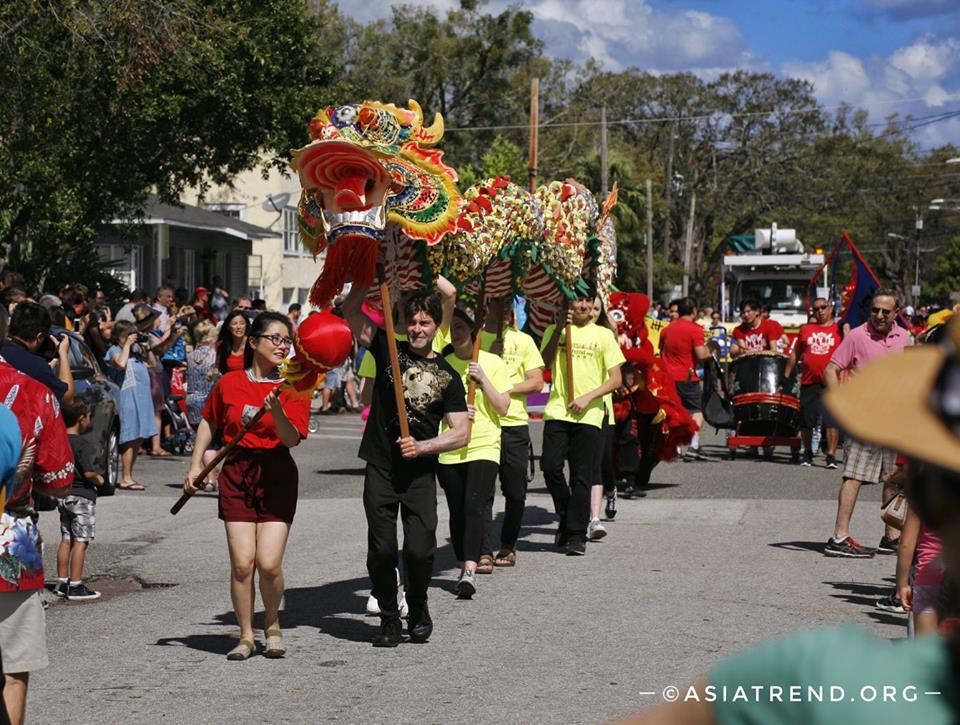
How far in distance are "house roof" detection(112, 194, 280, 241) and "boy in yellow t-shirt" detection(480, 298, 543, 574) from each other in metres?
20.4

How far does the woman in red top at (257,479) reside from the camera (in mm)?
7086

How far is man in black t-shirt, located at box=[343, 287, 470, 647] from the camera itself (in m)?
7.65

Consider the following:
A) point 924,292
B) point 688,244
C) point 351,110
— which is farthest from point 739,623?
point 924,292

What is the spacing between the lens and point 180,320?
17891mm

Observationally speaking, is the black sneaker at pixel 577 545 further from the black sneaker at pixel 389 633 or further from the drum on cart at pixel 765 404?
the drum on cart at pixel 765 404

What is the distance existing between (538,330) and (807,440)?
7001mm

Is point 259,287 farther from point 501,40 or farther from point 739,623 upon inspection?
point 739,623

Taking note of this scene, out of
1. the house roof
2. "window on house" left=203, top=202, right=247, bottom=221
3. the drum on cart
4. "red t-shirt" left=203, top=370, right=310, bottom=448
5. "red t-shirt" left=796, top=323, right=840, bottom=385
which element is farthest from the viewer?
"window on house" left=203, top=202, right=247, bottom=221

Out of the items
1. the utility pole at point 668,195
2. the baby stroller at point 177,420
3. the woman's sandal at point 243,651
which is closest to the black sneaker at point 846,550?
the woman's sandal at point 243,651

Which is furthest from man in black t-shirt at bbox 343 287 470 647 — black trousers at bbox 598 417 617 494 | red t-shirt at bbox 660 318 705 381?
red t-shirt at bbox 660 318 705 381

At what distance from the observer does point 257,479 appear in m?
7.11

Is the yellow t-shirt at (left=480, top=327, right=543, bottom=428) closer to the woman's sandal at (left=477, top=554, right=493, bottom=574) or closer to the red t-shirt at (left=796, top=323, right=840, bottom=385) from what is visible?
the woman's sandal at (left=477, top=554, right=493, bottom=574)

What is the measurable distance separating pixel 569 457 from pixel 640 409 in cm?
317

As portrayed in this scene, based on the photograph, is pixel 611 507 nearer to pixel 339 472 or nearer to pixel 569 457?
pixel 569 457
